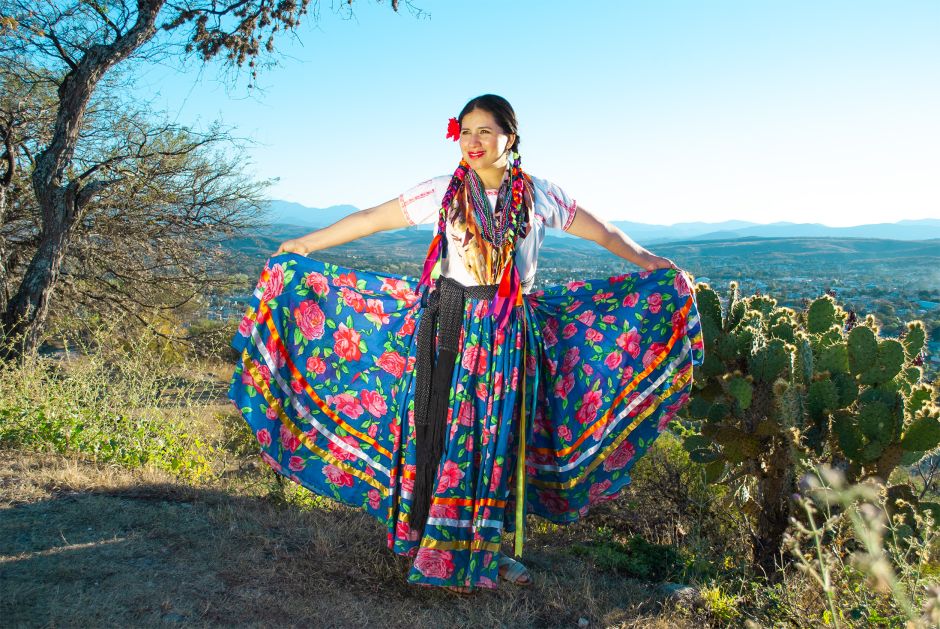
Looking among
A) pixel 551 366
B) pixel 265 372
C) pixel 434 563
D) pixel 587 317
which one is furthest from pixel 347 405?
pixel 587 317

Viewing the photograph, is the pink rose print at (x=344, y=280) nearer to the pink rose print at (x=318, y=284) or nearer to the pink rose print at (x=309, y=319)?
the pink rose print at (x=318, y=284)

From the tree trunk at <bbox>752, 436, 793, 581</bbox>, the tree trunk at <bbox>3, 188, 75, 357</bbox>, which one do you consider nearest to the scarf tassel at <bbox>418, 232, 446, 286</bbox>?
the tree trunk at <bbox>752, 436, 793, 581</bbox>

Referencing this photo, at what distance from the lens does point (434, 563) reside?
2797 millimetres

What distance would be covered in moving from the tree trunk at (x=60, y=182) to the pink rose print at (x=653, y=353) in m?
5.69

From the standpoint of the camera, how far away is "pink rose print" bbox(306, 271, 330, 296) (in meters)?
3.24

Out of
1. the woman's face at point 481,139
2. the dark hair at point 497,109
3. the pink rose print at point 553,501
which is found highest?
the dark hair at point 497,109

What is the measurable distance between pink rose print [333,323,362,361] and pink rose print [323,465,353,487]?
52 centimetres

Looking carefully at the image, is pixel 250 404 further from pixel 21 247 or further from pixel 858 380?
pixel 21 247

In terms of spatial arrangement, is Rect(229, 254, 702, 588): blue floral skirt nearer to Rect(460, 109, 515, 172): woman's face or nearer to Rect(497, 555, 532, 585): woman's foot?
Rect(497, 555, 532, 585): woman's foot

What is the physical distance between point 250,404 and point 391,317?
77 centimetres

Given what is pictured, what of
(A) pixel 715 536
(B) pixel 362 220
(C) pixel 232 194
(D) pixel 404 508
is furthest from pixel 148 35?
(A) pixel 715 536

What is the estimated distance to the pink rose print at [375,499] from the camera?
3.07 m

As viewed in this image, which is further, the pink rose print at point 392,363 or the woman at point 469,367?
the pink rose print at point 392,363

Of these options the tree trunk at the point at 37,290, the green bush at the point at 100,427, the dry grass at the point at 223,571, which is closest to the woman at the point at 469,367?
the dry grass at the point at 223,571
